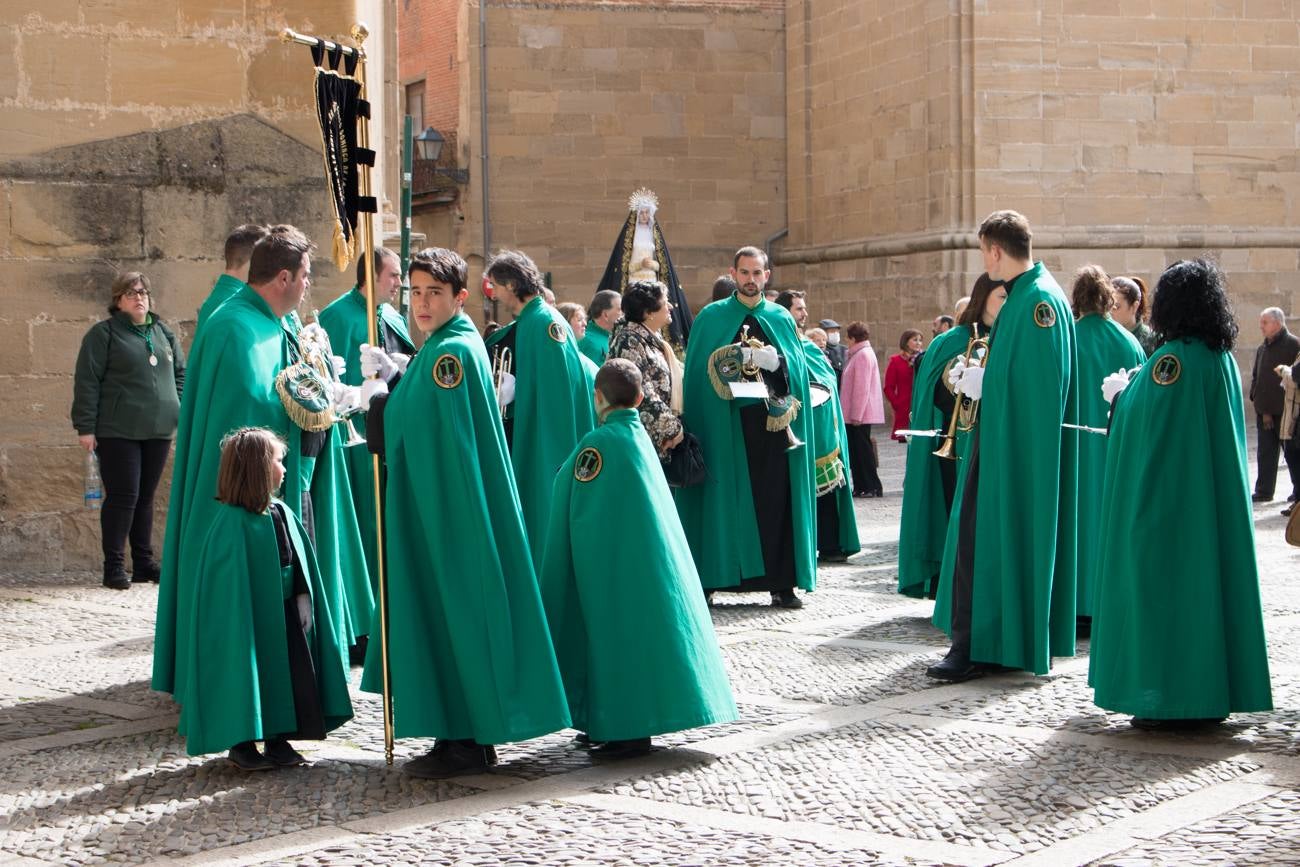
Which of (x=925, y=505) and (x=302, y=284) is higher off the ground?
(x=302, y=284)

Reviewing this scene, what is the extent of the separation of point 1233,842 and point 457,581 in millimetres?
2380

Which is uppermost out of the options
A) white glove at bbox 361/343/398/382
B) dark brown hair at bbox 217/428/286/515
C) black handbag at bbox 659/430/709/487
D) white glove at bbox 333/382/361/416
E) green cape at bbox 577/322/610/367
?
green cape at bbox 577/322/610/367

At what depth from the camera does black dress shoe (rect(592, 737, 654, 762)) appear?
19.8 ft

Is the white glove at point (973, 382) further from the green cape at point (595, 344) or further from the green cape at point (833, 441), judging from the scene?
the green cape at point (833, 441)

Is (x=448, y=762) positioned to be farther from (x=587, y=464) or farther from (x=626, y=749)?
(x=587, y=464)

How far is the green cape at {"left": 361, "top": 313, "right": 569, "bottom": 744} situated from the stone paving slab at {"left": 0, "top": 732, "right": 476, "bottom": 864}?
0.28 metres

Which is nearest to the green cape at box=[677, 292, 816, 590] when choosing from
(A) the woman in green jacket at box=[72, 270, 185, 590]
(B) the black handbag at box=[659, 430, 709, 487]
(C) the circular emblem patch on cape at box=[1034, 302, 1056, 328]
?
(B) the black handbag at box=[659, 430, 709, 487]

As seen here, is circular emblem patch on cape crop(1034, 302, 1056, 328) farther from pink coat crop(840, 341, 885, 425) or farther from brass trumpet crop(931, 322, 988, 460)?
pink coat crop(840, 341, 885, 425)

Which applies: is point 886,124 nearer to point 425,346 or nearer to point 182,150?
point 182,150

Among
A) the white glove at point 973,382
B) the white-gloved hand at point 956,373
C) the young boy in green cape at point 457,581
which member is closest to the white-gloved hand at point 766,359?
the white-gloved hand at point 956,373

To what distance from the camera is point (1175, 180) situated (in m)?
22.1

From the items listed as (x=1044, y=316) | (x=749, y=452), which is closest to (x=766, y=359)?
(x=749, y=452)

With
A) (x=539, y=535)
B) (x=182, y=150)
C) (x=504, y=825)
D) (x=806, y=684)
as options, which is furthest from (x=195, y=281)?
(x=504, y=825)

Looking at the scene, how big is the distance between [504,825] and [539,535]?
3.48 metres
